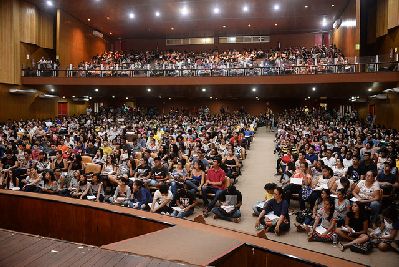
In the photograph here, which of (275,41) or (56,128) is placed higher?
(275,41)

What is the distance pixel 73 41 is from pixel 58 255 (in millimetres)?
25163

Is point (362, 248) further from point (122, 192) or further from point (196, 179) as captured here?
point (122, 192)

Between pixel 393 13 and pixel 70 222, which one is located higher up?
pixel 393 13

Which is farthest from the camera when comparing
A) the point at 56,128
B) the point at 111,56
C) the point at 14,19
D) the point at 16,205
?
the point at 111,56

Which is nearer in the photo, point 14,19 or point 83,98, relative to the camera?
point 14,19

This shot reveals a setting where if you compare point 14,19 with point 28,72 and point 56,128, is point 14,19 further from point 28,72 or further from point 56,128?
point 56,128

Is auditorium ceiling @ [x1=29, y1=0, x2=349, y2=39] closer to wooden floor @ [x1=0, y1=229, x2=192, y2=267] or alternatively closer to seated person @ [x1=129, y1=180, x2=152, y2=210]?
seated person @ [x1=129, y1=180, x2=152, y2=210]

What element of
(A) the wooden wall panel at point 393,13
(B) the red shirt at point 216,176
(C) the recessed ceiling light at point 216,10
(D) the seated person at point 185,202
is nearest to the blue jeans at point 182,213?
(D) the seated person at point 185,202

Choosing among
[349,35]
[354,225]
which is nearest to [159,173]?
[354,225]

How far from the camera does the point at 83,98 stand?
2780cm

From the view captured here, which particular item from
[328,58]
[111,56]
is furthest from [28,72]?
[328,58]

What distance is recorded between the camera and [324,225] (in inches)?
253

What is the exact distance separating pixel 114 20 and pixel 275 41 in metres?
12.8

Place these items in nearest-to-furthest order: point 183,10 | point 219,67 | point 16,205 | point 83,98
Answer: point 16,205 < point 219,67 < point 183,10 < point 83,98
